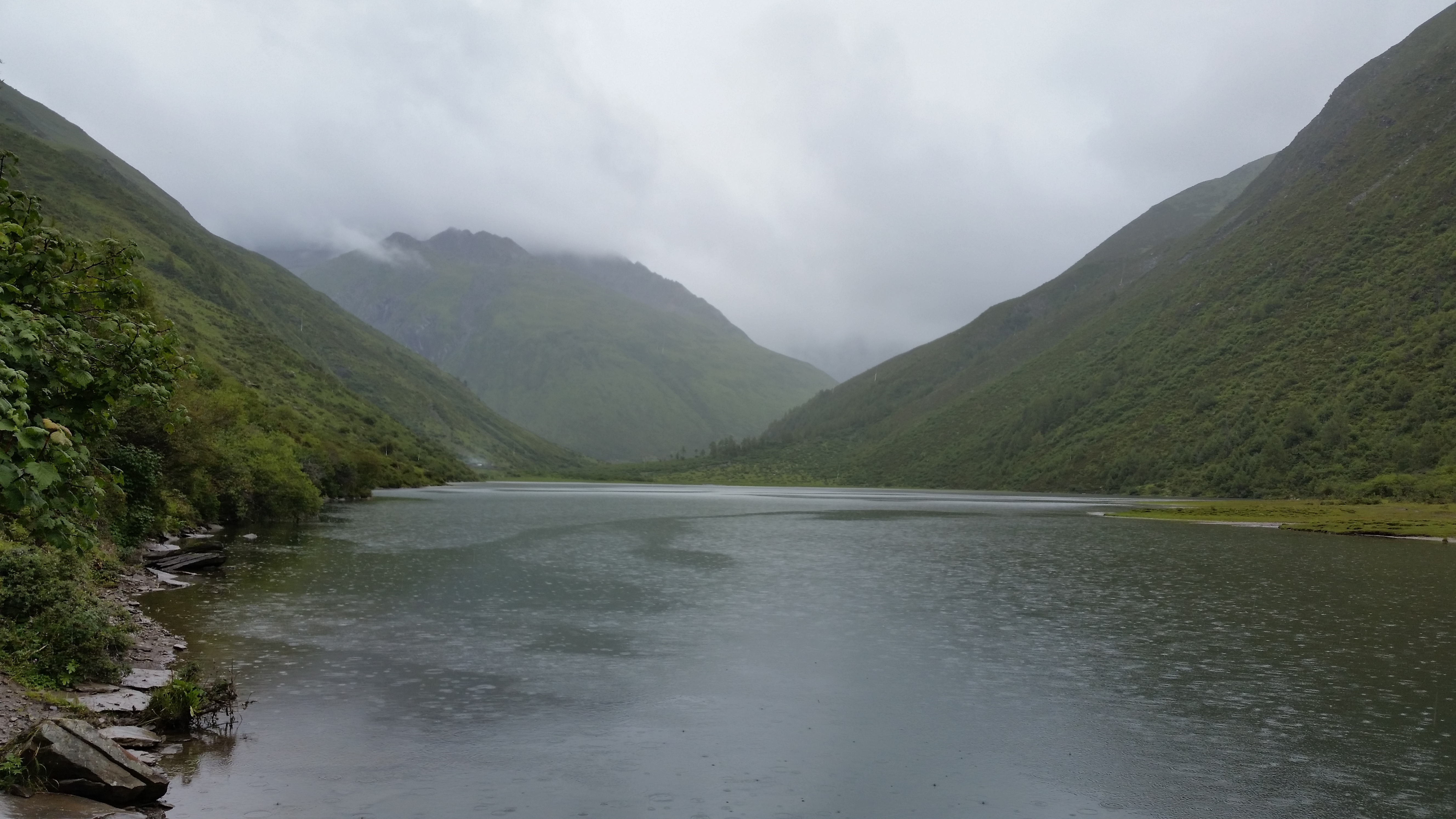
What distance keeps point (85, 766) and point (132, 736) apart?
4.17m

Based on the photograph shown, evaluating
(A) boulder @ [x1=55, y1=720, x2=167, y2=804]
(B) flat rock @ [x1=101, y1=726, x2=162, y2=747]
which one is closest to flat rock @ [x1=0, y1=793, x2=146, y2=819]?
(A) boulder @ [x1=55, y1=720, x2=167, y2=804]

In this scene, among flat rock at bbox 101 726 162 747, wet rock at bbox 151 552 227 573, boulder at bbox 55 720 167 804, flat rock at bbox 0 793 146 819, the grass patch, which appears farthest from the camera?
the grass patch

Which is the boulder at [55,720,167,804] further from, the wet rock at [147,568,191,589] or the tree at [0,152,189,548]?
the wet rock at [147,568,191,589]

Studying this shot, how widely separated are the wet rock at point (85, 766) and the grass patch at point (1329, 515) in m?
104

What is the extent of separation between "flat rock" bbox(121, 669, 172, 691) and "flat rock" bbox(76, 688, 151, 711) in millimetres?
331

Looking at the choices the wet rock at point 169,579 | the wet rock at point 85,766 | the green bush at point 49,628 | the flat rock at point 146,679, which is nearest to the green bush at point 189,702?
the flat rock at point 146,679

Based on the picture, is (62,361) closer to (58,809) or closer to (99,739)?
(99,739)

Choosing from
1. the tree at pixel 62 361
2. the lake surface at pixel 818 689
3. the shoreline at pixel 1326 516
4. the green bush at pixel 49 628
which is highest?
the tree at pixel 62 361

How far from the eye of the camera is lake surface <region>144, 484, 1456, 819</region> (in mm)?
18797

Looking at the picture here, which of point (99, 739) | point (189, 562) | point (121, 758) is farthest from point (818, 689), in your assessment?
point (189, 562)

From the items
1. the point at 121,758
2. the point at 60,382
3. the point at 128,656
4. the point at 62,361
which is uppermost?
the point at 62,361

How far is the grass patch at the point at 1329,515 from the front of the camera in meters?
89.8

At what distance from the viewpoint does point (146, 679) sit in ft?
80.3

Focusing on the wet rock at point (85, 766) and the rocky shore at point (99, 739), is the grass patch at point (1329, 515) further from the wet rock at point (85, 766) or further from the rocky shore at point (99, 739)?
the wet rock at point (85, 766)
